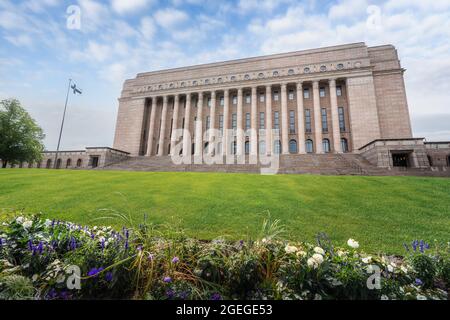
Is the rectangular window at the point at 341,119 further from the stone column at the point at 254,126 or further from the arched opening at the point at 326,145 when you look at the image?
the stone column at the point at 254,126

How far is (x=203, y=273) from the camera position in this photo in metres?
2.85

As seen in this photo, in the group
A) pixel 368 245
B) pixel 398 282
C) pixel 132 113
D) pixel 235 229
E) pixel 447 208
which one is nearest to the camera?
pixel 398 282

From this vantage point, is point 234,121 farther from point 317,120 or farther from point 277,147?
point 317,120

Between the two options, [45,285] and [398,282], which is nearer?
[45,285]

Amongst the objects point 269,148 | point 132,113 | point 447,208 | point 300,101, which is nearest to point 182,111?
point 132,113

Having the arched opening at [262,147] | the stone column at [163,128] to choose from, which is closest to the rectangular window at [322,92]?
the arched opening at [262,147]

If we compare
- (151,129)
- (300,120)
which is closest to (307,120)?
(300,120)

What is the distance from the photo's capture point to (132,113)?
4538 cm

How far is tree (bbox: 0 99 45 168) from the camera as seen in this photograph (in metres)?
27.9

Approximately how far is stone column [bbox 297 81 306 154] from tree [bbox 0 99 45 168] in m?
44.1

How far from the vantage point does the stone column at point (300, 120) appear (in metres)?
34.6

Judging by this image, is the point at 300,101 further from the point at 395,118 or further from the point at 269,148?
the point at 395,118

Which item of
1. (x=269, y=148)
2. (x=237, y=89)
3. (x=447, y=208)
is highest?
(x=237, y=89)
